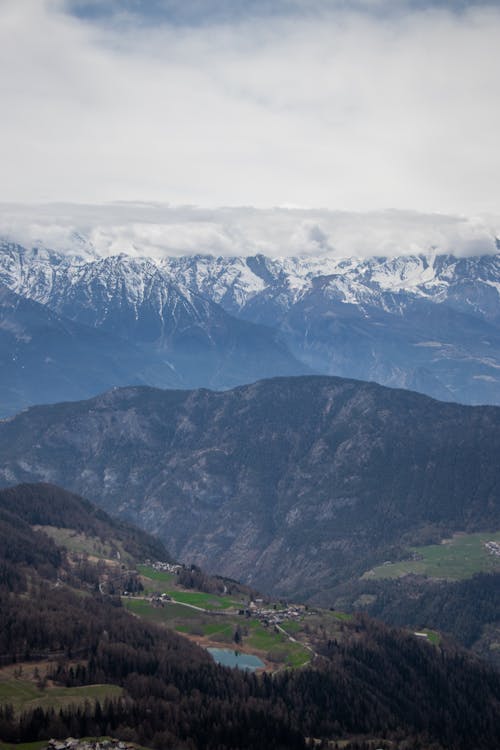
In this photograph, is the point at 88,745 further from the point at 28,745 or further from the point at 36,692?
the point at 36,692

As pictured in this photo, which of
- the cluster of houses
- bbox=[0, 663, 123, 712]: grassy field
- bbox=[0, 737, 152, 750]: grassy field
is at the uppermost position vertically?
the cluster of houses

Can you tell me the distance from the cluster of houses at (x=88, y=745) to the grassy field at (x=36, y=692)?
60.0 feet

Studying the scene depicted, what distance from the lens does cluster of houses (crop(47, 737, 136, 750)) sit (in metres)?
136

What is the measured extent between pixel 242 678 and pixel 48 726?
52.7 meters

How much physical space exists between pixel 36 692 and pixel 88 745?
29593 millimetres

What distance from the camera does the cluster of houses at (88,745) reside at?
448 feet

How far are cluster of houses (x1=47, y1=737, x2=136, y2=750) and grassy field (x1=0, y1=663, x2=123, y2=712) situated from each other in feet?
60.0

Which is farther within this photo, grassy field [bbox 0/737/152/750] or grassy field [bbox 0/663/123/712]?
grassy field [bbox 0/663/123/712]

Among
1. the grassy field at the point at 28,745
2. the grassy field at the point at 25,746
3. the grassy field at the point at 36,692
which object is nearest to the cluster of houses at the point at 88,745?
the grassy field at the point at 28,745

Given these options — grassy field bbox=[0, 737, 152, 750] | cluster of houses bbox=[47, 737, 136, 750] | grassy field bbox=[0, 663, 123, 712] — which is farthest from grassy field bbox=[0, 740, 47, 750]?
grassy field bbox=[0, 663, 123, 712]

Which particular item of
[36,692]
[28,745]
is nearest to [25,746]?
[28,745]

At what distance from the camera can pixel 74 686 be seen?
171 meters

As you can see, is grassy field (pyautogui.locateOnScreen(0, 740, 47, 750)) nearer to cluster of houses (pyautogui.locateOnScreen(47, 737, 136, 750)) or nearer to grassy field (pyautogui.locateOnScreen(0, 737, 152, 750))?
grassy field (pyautogui.locateOnScreen(0, 737, 152, 750))

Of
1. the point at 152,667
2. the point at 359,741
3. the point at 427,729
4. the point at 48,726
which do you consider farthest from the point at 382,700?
the point at 48,726
